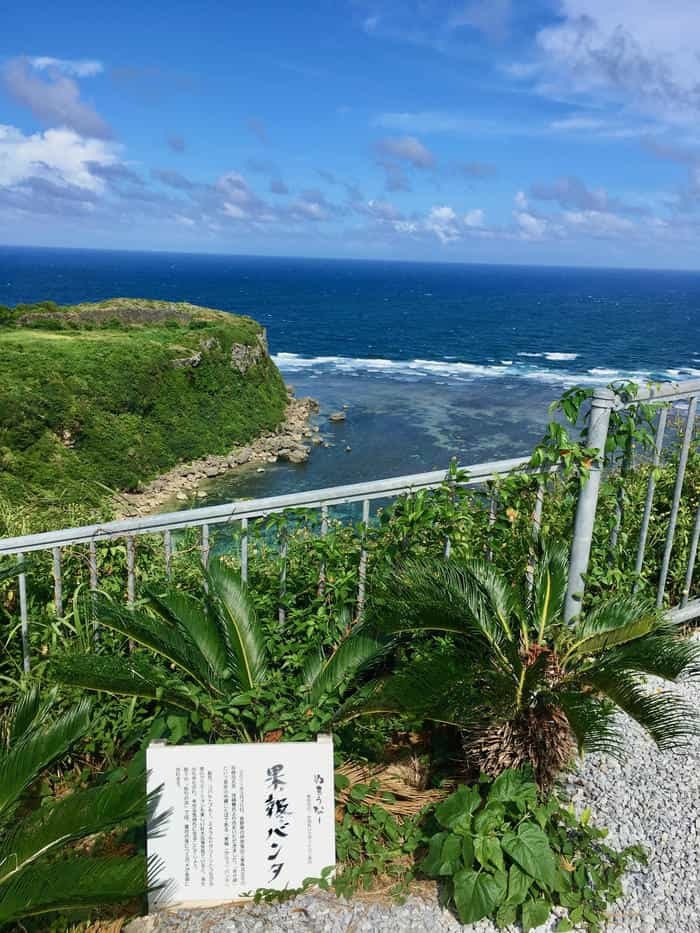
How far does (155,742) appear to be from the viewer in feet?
9.34

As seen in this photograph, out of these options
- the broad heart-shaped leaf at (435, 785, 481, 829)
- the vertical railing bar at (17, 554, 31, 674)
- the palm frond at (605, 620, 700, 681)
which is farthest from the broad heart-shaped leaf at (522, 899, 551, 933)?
the vertical railing bar at (17, 554, 31, 674)

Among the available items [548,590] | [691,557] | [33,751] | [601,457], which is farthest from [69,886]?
[691,557]

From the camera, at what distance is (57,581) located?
3.44 meters

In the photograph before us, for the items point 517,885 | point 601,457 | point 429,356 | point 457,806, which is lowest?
point 429,356

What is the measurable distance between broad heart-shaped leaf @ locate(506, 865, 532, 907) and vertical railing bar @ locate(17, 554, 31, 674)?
239cm

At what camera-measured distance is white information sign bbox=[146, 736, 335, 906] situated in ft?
9.06

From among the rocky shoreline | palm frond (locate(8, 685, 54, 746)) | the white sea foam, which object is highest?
palm frond (locate(8, 685, 54, 746))

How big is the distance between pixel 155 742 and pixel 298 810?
63cm

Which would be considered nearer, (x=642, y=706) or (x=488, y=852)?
(x=488, y=852)

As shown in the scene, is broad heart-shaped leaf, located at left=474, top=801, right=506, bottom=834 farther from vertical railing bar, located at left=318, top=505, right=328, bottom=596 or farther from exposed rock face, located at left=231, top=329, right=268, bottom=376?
exposed rock face, located at left=231, top=329, right=268, bottom=376

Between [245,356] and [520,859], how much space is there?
44.9 meters

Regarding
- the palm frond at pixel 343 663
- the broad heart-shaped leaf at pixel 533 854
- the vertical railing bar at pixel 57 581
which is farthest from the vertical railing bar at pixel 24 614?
the broad heart-shaped leaf at pixel 533 854

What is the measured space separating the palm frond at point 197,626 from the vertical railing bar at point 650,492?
8.03 feet

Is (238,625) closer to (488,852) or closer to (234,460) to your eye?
(488,852)
